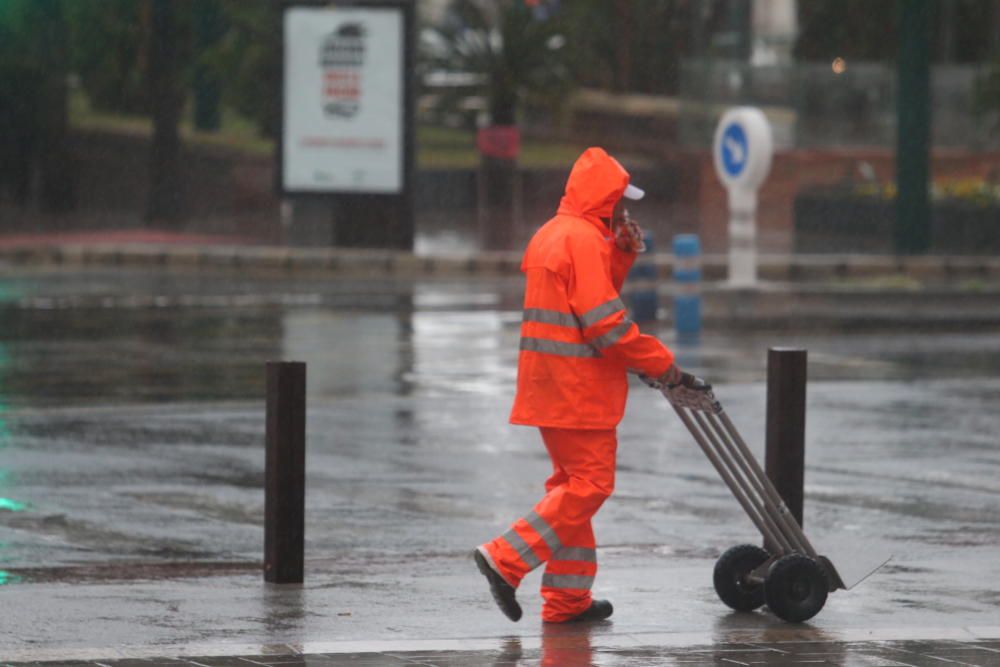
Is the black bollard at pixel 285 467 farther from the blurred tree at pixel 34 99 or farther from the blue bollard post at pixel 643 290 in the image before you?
the blurred tree at pixel 34 99

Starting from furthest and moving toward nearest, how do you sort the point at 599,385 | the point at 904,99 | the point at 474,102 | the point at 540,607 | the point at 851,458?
the point at 474,102, the point at 904,99, the point at 851,458, the point at 540,607, the point at 599,385

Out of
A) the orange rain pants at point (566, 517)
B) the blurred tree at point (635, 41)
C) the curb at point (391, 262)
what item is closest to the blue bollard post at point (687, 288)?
the curb at point (391, 262)

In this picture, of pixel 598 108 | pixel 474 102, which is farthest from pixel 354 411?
pixel 598 108

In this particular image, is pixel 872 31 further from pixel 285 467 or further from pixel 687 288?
pixel 285 467

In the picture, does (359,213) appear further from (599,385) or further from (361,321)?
(599,385)

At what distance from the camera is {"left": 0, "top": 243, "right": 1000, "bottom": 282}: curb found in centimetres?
2561

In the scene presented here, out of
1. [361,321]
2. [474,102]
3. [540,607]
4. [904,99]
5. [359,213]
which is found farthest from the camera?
[474,102]

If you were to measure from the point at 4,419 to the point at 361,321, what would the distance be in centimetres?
706

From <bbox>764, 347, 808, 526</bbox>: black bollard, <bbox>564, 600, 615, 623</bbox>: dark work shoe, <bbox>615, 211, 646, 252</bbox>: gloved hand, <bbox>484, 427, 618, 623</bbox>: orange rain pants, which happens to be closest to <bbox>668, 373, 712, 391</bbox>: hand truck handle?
<bbox>484, 427, 618, 623</bbox>: orange rain pants

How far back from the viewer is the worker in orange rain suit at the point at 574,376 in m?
7.46

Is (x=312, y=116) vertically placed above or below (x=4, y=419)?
above

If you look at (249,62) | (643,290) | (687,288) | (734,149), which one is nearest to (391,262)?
(734,149)

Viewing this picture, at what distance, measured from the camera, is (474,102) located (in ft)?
126

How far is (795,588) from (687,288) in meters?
11.5
